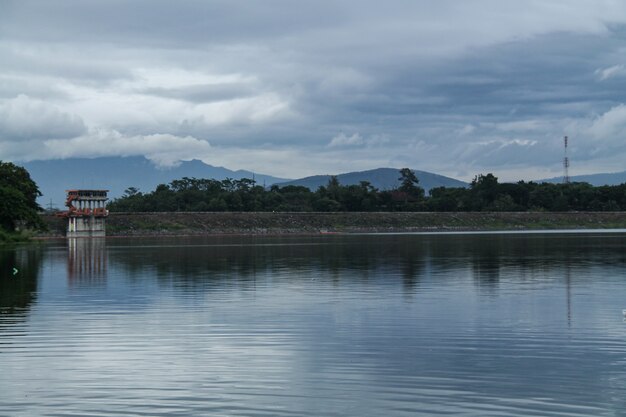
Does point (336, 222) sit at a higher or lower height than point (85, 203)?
lower

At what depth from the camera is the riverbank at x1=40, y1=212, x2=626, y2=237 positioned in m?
146

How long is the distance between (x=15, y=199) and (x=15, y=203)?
53 centimetres

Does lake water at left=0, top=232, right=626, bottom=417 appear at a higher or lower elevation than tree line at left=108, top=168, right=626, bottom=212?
lower

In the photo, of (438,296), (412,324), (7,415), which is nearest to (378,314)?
(412,324)

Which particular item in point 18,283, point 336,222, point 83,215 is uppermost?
point 83,215

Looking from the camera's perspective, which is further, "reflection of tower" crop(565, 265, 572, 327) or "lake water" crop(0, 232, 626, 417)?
"reflection of tower" crop(565, 265, 572, 327)

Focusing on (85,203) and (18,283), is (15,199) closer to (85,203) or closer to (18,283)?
(85,203)

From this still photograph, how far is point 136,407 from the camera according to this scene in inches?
572

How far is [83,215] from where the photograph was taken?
138m

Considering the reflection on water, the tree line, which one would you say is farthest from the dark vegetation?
the tree line

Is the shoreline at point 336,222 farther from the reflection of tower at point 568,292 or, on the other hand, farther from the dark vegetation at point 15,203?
the reflection of tower at point 568,292

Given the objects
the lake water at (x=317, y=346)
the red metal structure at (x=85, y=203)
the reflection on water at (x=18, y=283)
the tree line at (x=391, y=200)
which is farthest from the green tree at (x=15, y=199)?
the tree line at (x=391, y=200)

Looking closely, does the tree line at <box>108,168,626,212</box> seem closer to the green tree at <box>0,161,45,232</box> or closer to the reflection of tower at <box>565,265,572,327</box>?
the green tree at <box>0,161,45,232</box>

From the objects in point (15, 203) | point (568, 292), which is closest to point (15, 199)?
point (15, 203)
